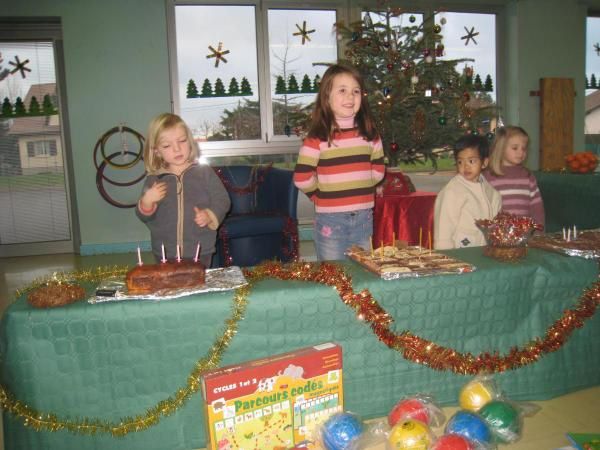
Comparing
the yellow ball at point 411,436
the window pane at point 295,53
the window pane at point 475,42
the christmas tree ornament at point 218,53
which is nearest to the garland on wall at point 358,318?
the yellow ball at point 411,436

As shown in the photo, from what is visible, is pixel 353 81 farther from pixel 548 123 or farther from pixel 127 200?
pixel 548 123

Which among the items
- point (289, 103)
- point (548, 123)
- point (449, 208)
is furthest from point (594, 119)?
point (449, 208)

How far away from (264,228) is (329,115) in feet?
7.27

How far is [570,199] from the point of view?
141 inches

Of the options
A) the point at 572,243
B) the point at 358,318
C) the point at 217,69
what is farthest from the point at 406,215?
the point at 217,69

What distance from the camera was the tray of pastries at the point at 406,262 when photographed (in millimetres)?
1479

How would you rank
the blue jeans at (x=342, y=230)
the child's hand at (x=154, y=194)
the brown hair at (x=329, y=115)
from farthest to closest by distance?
1. the blue jeans at (x=342, y=230)
2. the brown hair at (x=329, y=115)
3. the child's hand at (x=154, y=194)

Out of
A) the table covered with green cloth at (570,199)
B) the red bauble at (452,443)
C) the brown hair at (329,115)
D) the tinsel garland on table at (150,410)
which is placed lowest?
the red bauble at (452,443)

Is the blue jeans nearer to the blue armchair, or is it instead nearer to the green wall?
the blue armchair

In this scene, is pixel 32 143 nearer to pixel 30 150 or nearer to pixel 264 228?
pixel 30 150

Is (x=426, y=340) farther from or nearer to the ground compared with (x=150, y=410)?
farther from the ground

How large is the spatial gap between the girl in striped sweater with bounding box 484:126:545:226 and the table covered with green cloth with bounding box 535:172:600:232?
3.11ft

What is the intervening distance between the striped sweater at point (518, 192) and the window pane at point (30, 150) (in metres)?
5.43

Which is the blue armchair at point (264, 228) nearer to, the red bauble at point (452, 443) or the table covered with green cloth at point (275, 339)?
the table covered with green cloth at point (275, 339)
